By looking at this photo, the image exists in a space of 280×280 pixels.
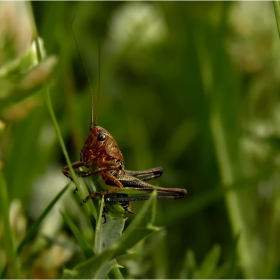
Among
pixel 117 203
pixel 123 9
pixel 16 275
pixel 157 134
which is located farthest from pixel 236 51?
pixel 16 275

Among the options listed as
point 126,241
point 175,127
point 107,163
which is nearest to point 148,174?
point 107,163

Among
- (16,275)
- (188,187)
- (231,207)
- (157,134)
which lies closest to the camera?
(16,275)

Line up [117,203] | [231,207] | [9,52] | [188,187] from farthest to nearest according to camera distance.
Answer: [188,187]
[231,207]
[9,52]
[117,203]

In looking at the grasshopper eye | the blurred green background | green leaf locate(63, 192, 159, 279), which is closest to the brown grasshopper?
the grasshopper eye

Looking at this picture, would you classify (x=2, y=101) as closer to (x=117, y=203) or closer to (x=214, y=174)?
(x=117, y=203)

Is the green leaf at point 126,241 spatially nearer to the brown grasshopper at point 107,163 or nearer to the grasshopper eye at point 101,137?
the brown grasshopper at point 107,163

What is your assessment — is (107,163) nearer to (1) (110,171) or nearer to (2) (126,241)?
(1) (110,171)
